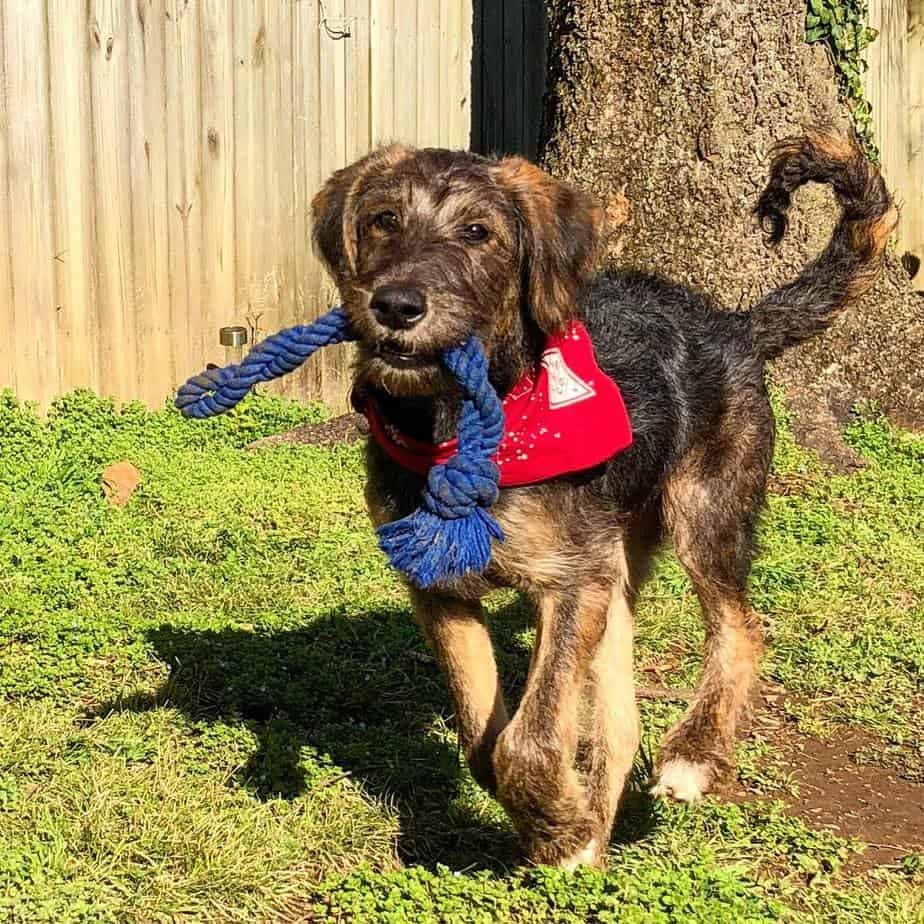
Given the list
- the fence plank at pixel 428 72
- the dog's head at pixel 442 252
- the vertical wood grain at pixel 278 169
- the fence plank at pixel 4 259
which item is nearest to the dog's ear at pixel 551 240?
the dog's head at pixel 442 252

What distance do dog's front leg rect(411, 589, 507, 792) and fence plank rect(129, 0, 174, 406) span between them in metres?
4.51

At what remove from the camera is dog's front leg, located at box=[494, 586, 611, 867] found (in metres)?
3.53

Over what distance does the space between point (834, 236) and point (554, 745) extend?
2.61m

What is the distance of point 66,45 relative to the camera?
7379 millimetres

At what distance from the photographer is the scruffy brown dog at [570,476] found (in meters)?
3.55

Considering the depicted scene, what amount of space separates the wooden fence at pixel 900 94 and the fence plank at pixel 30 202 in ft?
20.9

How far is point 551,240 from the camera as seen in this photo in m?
3.81

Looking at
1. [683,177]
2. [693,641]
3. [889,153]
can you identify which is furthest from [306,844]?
[889,153]

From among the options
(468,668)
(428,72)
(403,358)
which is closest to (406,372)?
(403,358)

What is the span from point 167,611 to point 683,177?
3.90 metres

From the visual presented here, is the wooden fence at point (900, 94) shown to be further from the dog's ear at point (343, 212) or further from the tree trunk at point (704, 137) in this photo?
the dog's ear at point (343, 212)

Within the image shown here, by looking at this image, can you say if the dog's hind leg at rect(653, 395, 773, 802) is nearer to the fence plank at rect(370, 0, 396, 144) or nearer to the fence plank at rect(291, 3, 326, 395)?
the fence plank at rect(291, 3, 326, 395)

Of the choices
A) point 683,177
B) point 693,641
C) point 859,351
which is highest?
point 683,177

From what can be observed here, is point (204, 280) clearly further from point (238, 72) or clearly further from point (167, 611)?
point (167, 611)
